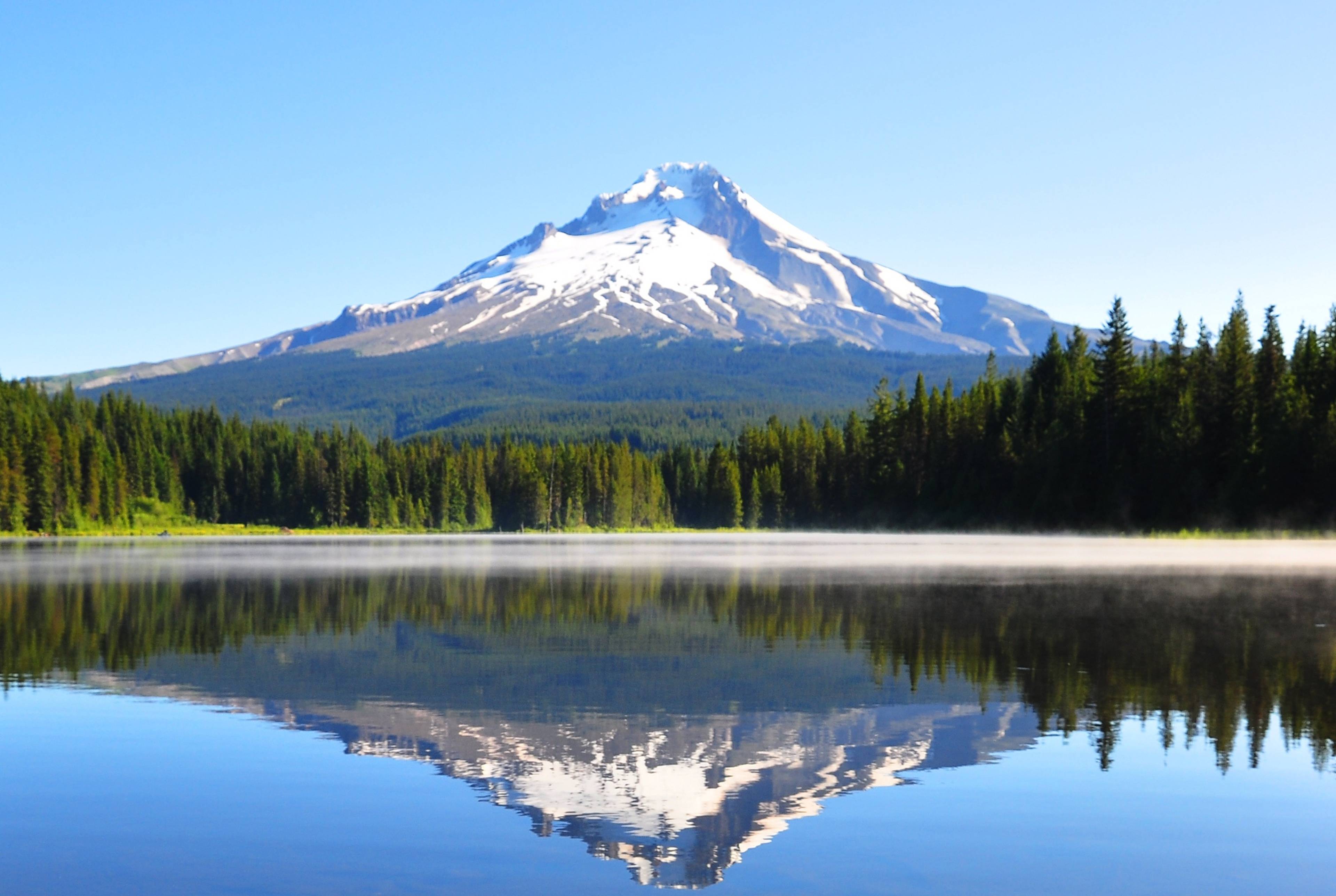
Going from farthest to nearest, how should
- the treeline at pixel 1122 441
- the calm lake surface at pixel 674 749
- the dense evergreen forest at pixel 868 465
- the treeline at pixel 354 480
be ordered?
the treeline at pixel 354 480
the dense evergreen forest at pixel 868 465
the treeline at pixel 1122 441
the calm lake surface at pixel 674 749

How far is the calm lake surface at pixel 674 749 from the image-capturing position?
407 inches

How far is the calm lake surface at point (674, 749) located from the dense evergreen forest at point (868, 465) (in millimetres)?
55436

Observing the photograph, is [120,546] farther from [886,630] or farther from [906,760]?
[906,760]

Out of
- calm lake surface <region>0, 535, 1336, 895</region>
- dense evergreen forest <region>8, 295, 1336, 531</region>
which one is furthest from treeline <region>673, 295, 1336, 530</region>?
calm lake surface <region>0, 535, 1336, 895</region>

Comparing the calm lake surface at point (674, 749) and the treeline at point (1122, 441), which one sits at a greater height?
the treeline at point (1122, 441)

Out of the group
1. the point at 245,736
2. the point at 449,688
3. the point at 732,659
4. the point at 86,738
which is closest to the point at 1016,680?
the point at 732,659

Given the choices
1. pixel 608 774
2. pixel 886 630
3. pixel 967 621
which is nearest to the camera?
pixel 608 774

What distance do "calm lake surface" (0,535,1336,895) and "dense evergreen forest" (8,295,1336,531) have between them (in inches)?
2183

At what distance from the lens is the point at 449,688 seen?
19.1m

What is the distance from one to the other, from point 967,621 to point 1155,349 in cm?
7715

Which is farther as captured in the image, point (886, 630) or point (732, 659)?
point (886, 630)

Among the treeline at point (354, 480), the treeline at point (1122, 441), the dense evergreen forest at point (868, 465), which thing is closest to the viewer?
the treeline at point (1122, 441)

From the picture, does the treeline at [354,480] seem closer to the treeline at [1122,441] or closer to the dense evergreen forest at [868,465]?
the dense evergreen forest at [868,465]

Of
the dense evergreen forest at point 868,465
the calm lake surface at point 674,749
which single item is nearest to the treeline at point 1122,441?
the dense evergreen forest at point 868,465
